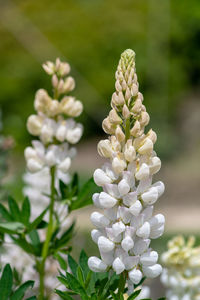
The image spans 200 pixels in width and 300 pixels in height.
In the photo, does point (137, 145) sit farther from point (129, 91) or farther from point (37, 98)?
point (37, 98)

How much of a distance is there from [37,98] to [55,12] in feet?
45.0

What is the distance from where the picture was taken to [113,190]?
1.10 metres

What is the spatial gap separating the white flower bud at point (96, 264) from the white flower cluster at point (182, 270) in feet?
1.77

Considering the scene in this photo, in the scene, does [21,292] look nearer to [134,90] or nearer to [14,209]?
[14,209]

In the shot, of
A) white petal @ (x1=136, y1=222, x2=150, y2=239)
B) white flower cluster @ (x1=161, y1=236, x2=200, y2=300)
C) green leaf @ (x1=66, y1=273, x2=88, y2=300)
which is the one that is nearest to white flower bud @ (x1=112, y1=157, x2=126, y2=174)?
white petal @ (x1=136, y1=222, x2=150, y2=239)

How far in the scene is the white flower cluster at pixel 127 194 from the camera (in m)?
1.08

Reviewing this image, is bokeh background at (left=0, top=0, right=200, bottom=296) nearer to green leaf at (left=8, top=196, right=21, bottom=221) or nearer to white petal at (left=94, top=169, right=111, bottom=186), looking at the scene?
green leaf at (left=8, top=196, right=21, bottom=221)

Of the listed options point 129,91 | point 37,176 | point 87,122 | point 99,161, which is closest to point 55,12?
point 87,122

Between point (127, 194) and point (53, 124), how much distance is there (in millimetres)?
490

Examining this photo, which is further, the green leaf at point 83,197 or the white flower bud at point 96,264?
the green leaf at point 83,197

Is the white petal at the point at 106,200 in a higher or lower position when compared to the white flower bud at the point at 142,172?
lower

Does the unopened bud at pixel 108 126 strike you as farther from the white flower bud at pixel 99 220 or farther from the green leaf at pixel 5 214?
the green leaf at pixel 5 214

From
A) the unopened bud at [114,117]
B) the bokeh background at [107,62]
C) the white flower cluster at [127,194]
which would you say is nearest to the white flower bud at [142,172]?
the white flower cluster at [127,194]

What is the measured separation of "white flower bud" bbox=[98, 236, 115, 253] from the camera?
107 cm
